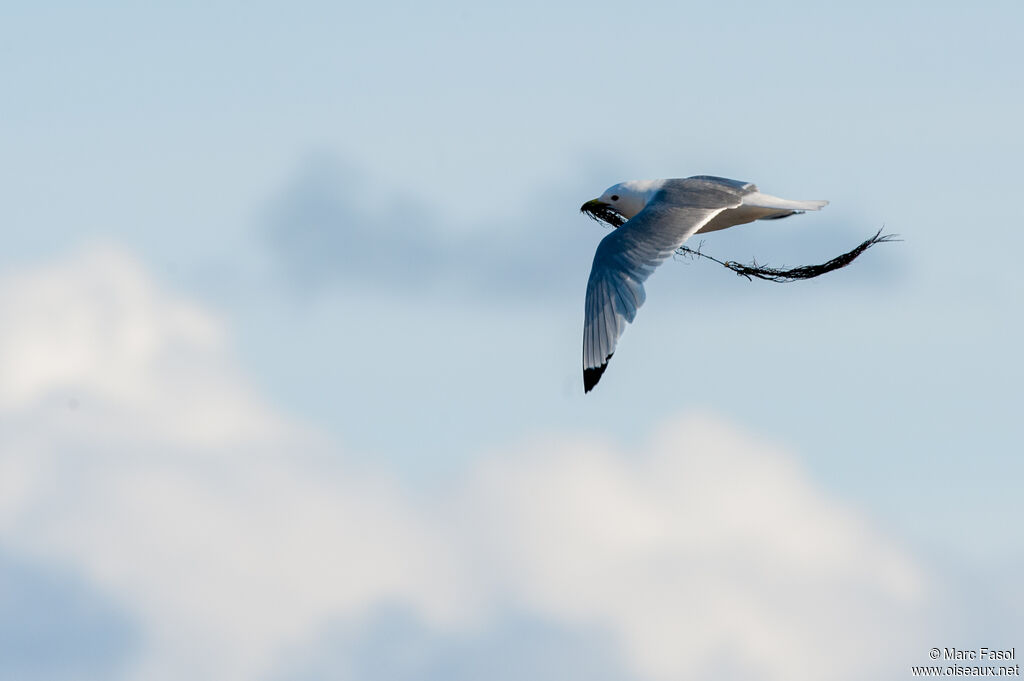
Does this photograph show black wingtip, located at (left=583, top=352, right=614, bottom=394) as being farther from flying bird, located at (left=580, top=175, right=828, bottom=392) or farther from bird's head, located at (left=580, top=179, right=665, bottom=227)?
bird's head, located at (left=580, top=179, right=665, bottom=227)

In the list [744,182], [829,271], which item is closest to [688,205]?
[744,182]

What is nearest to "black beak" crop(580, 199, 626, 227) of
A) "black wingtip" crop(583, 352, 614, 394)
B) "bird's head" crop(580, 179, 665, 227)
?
"bird's head" crop(580, 179, 665, 227)

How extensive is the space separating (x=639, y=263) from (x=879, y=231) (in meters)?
2.00

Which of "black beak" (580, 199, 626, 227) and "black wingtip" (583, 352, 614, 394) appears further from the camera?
"black beak" (580, 199, 626, 227)

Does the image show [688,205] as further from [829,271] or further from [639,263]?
[829,271]

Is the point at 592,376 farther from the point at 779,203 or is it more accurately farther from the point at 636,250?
the point at 779,203

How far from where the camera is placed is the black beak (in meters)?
14.8

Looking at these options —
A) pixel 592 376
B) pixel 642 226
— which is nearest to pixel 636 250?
pixel 642 226

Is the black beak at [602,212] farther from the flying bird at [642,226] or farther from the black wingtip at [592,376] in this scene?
the black wingtip at [592,376]

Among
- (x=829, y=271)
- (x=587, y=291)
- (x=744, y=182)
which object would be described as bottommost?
(x=829, y=271)

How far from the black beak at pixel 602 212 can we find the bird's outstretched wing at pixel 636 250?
2.49 feet

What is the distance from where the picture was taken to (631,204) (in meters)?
14.5

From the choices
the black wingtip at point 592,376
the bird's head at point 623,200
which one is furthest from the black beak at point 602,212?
the black wingtip at point 592,376

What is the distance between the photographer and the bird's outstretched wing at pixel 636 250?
1245 cm
